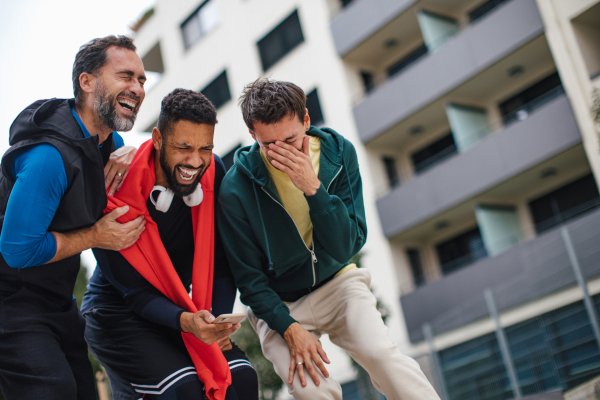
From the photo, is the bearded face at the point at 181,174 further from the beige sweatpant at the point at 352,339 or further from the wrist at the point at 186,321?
the beige sweatpant at the point at 352,339

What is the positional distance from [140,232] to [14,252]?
67 cm

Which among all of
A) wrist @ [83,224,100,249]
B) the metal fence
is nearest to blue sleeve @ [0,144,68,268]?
wrist @ [83,224,100,249]

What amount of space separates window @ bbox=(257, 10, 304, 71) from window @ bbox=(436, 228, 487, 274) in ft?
27.7

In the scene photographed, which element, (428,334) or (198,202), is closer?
(198,202)

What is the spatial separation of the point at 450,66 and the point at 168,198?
13.8 metres

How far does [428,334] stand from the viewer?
10.3 meters

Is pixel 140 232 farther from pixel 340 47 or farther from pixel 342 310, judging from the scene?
pixel 340 47

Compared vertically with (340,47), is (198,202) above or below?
below

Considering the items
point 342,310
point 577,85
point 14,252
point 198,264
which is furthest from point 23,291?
point 577,85

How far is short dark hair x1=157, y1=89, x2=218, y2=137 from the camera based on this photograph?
305cm

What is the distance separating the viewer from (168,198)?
3.14 metres

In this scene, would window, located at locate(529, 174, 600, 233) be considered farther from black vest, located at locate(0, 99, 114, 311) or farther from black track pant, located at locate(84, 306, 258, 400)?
black vest, located at locate(0, 99, 114, 311)

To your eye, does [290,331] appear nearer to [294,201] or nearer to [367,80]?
[294,201]

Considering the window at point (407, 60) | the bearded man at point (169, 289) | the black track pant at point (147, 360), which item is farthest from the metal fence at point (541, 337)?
the window at point (407, 60)
